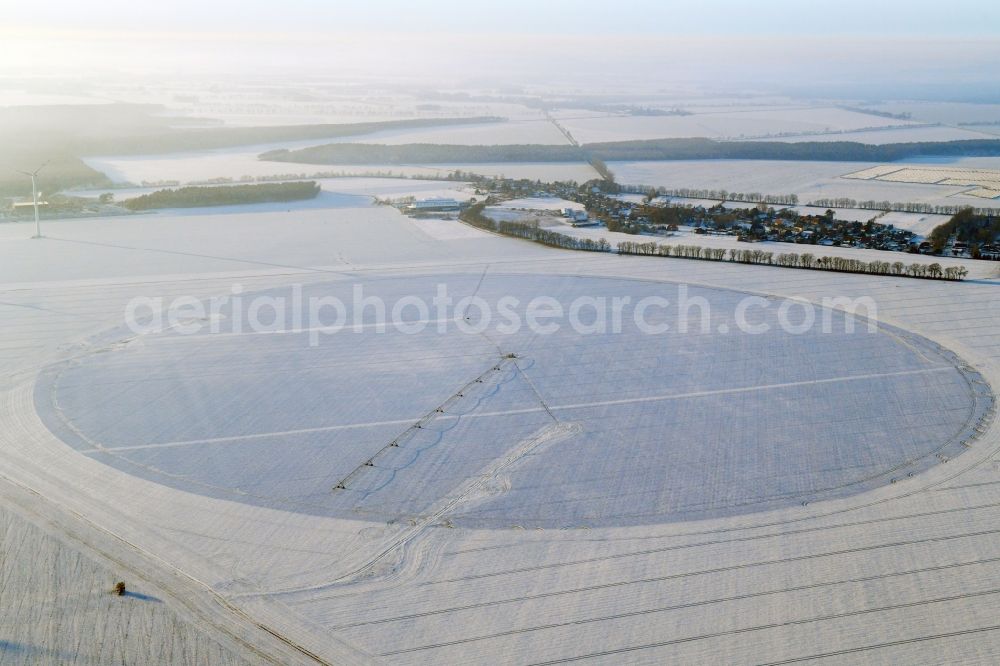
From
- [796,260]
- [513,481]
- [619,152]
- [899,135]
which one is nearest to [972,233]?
[796,260]

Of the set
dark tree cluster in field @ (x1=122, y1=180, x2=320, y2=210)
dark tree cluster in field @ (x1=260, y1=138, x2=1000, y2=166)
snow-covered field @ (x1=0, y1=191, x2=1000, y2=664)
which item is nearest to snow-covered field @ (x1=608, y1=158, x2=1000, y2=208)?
dark tree cluster in field @ (x1=260, y1=138, x2=1000, y2=166)

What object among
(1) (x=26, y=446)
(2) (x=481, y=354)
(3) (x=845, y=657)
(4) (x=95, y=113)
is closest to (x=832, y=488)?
(3) (x=845, y=657)

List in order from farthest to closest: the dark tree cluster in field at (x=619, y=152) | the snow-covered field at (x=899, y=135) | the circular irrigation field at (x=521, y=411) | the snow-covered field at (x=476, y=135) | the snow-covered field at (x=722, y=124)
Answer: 1. the snow-covered field at (x=722, y=124)
2. the snow-covered field at (x=899, y=135)
3. the snow-covered field at (x=476, y=135)
4. the dark tree cluster in field at (x=619, y=152)
5. the circular irrigation field at (x=521, y=411)

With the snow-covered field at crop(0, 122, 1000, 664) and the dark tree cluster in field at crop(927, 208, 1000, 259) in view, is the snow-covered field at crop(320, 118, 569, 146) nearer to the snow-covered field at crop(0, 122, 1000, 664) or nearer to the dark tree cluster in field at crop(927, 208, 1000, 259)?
the dark tree cluster in field at crop(927, 208, 1000, 259)

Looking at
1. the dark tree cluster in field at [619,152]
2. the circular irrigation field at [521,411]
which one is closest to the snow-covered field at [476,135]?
the dark tree cluster in field at [619,152]

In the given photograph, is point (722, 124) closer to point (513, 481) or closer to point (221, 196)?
point (221, 196)

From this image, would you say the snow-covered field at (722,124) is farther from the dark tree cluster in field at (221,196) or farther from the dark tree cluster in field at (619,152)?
the dark tree cluster in field at (221,196)
